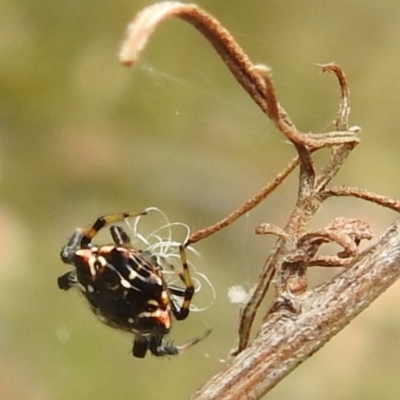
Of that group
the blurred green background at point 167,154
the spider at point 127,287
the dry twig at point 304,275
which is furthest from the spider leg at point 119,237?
the blurred green background at point 167,154

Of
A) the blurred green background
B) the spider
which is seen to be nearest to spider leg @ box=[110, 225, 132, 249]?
the spider

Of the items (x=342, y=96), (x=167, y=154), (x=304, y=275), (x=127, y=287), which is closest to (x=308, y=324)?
(x=304, y=275)

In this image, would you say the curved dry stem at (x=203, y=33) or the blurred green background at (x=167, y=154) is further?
the blurred green background at (x=167, y=154)

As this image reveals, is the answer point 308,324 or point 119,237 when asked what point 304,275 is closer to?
point 308,324

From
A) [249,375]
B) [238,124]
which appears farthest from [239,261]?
[249,375]

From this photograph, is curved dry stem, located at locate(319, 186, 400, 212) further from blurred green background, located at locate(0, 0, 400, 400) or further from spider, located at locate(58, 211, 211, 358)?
blurred green background, located at locate(0, 0, 400, 400)

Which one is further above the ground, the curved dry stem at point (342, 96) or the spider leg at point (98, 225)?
the curved dry stem at point (342, 96)

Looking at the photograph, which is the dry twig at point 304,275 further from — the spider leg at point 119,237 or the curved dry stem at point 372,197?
the spider leg at point 119,237
